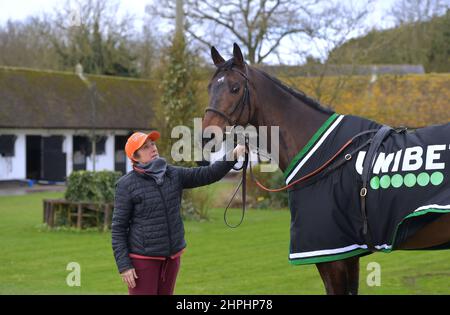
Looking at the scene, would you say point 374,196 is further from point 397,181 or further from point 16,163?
point 16,163

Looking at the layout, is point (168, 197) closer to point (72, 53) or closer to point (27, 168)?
point (27, 168)

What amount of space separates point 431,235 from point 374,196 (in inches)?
18.5

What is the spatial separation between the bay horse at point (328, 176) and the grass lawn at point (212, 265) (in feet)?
12.0

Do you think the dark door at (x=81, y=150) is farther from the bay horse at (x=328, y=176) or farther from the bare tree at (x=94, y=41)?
the bay horse at (x=328, y=176)

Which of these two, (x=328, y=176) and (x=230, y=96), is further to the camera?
(x=230, y=96)

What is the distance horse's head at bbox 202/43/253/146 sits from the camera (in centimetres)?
464

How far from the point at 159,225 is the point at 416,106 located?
23.2m

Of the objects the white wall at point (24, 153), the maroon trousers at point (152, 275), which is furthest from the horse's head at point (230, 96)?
the white wall at point (24, 153)

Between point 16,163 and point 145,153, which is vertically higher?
point 145,153

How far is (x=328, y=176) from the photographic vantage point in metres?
4.49

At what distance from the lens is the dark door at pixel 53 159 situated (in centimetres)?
2922

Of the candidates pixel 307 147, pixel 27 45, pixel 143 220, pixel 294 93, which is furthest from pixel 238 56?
pixel 27 45

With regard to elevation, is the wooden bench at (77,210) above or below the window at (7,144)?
below
